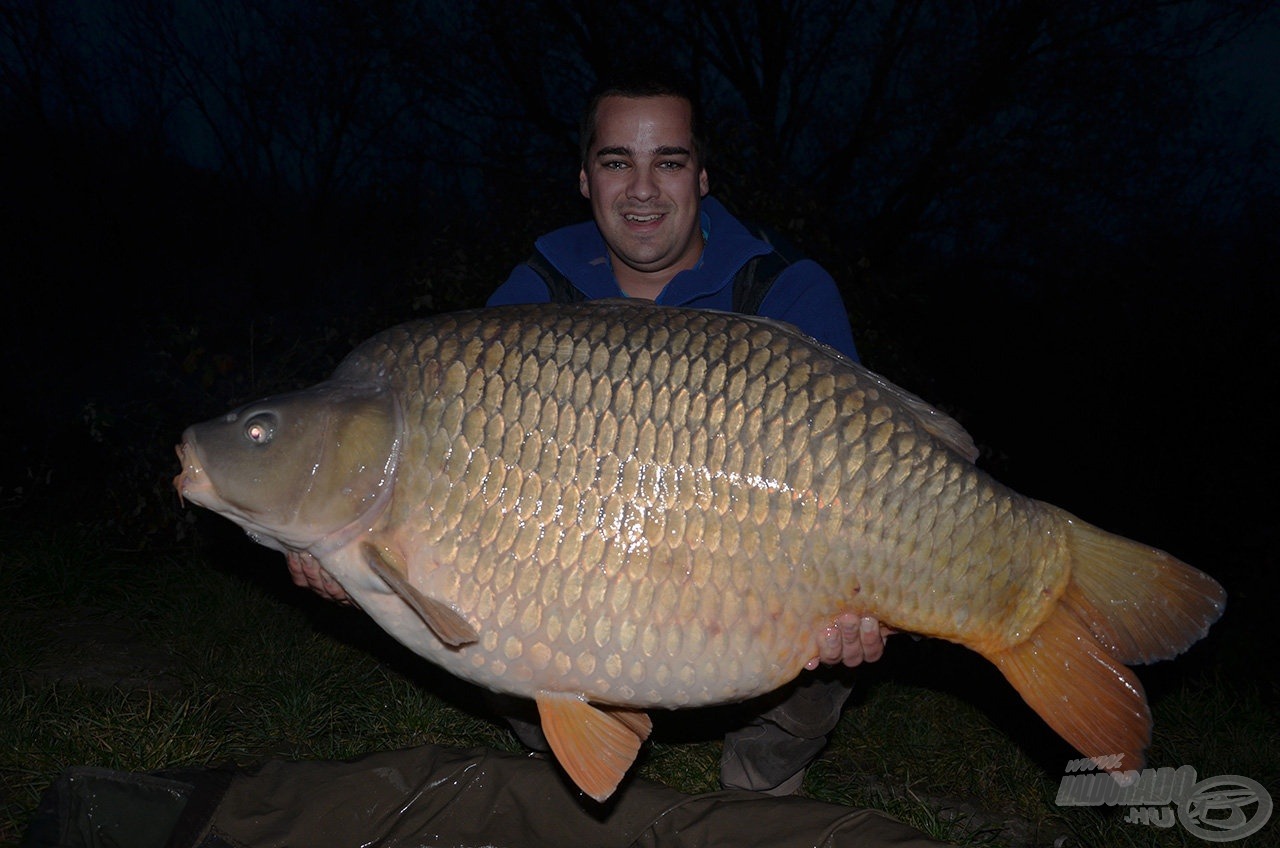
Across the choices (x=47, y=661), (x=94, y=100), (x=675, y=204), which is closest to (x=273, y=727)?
(x=47, y=661)

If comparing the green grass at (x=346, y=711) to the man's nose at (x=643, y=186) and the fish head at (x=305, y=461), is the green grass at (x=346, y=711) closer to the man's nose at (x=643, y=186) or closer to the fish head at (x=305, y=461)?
the fish head at (x=305, y=461)

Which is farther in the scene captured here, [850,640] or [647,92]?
[647,92]

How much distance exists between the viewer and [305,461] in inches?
60.0

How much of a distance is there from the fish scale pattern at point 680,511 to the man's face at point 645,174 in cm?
69

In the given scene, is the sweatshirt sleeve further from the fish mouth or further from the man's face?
the fish mouth

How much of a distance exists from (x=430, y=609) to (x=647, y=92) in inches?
48.6

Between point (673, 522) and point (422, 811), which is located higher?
point (673, 522)

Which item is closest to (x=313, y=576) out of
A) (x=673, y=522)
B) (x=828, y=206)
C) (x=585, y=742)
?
(x=585, y=742)

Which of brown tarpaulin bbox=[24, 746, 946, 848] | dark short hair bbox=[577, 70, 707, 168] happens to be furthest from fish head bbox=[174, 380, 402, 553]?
dark short hair bbox=[577, 70, 707, 168]

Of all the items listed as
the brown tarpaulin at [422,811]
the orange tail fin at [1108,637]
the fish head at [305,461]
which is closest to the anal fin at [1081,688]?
the orange tail fin at [1108,637]

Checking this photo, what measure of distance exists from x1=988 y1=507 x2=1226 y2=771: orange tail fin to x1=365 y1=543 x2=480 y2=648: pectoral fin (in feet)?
2.66

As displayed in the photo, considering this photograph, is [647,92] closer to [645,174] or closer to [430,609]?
[645,174]

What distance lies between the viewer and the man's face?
2.12 metres

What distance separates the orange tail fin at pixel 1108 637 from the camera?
1.46 m
